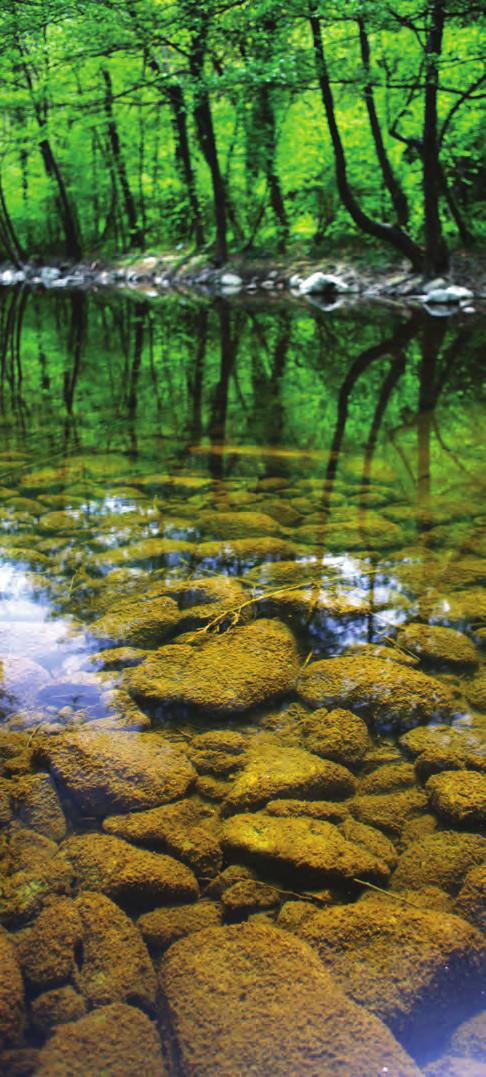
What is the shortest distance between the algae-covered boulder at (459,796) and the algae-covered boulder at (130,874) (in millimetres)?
759

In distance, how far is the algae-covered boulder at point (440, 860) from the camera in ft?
6.51

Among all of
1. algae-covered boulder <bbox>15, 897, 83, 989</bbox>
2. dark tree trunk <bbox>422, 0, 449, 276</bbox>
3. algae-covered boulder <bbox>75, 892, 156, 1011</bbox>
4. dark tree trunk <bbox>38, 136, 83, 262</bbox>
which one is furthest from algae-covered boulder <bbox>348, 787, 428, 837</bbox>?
dark tree trunk <bbox>38, 136, 83, 262</bbox>

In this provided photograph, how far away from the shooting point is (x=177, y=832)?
213 cm

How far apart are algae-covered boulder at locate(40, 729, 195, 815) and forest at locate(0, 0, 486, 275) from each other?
13.0m

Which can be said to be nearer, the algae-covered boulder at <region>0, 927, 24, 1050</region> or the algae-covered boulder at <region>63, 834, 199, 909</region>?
the algae-covered boulder at <region>0, 927, 24, 1050</region>

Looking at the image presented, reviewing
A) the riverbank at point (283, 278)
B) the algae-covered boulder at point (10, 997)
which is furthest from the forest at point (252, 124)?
the algae-covered boulder at point (10, 997)

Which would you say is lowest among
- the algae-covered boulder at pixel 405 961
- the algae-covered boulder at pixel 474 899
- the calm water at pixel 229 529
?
the calm water at pixel 229 529

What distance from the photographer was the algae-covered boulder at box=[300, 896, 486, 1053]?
5.27 ft

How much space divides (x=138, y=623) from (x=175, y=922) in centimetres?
158

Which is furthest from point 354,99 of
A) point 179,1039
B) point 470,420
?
point 179,1039

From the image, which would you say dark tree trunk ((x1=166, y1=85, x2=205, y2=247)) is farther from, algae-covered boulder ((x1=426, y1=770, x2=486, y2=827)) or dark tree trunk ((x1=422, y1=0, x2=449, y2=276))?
algae-covered boulder ((x1=426, y1=770, x2=486, y2=827))

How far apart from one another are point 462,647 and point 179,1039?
1967 mm

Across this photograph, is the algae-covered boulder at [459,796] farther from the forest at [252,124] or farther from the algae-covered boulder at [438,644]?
the forest at [252,124]

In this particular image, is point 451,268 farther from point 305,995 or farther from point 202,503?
point 305,995
